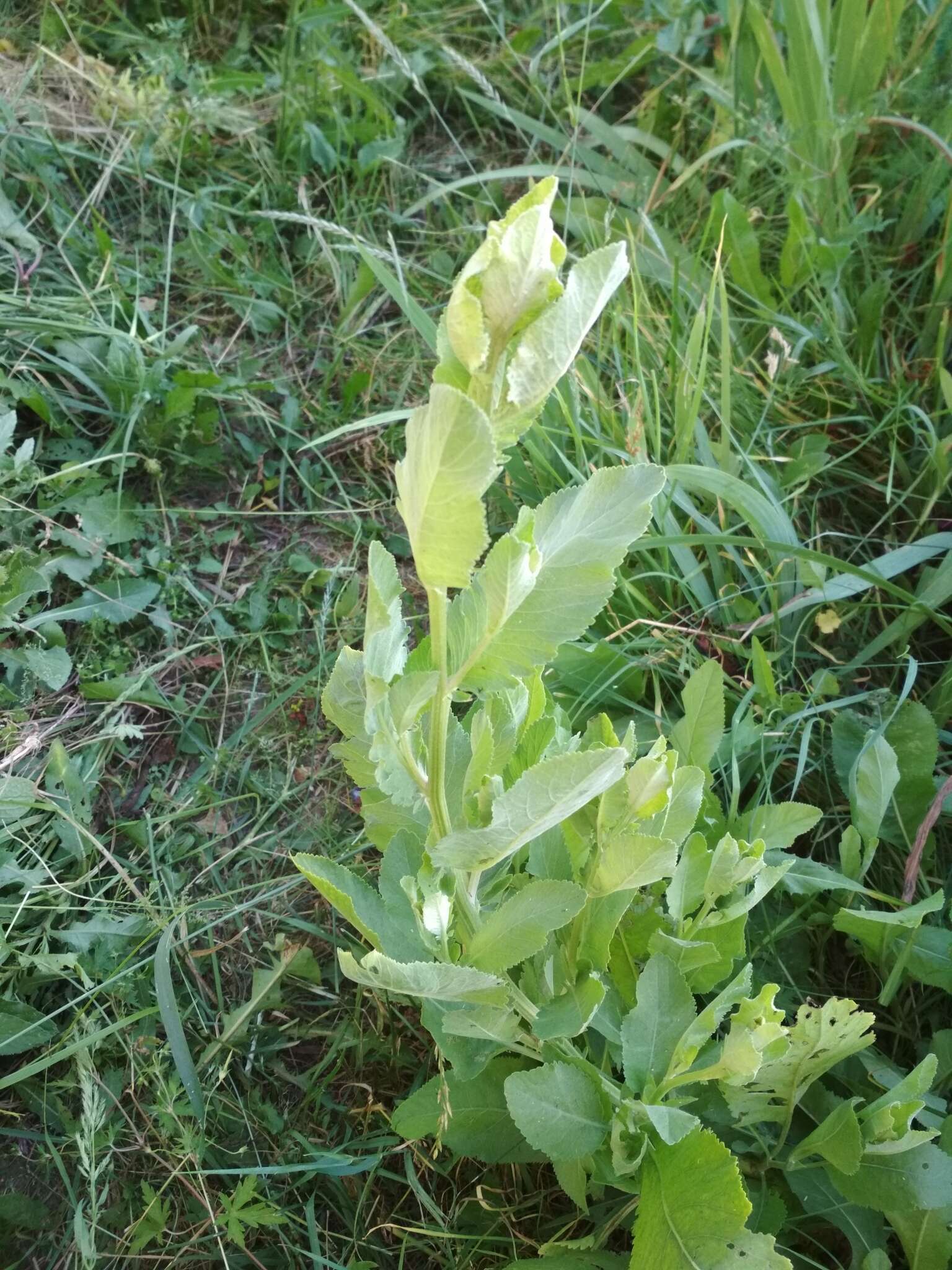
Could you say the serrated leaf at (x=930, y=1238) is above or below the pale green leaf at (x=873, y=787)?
below

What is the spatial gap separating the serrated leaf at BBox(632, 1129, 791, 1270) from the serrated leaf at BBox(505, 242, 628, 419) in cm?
63

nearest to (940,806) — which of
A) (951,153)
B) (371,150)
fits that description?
(951,153)

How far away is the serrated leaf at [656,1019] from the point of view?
3.19 feet

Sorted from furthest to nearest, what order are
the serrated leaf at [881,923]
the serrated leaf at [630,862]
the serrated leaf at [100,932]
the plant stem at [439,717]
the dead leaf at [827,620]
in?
the dead leaf at [827,620] → the serrated leaf at [100,932] → the serrated leaf at [881,923] → the serrated leaf at [630,862] → the plant stem at [439,717]

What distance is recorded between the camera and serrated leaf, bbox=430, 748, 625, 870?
746 mm

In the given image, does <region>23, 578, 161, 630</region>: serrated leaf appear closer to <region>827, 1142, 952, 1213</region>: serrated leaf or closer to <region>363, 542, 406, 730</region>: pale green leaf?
<region>363, 542, 406, 730</region>: pale green leaf

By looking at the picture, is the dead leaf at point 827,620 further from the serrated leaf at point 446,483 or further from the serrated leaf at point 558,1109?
the serrated leaf at point 446,483

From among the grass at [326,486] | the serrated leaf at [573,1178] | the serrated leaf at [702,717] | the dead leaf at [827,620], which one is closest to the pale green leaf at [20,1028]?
the grass at [326,486]

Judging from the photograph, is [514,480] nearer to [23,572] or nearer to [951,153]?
[23,572]

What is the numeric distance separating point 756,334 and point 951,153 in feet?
1.53

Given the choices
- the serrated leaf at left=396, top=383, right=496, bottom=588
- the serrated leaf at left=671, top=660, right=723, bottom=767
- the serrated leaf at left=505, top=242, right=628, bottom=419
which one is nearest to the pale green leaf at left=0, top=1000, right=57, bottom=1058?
the serrated leaf at left=671, top=660, right=723, bottom=767

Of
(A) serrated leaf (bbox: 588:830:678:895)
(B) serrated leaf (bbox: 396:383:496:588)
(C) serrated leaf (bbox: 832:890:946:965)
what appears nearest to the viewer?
(B) serrated leaf (bbox: 396:383:496:588)

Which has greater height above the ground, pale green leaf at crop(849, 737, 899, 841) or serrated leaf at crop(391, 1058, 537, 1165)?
pale green leaf at crop(849, 737, 899, 841)

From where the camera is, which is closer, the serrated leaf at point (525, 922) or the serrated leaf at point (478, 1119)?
the serrated leaf at point (525, 922)
